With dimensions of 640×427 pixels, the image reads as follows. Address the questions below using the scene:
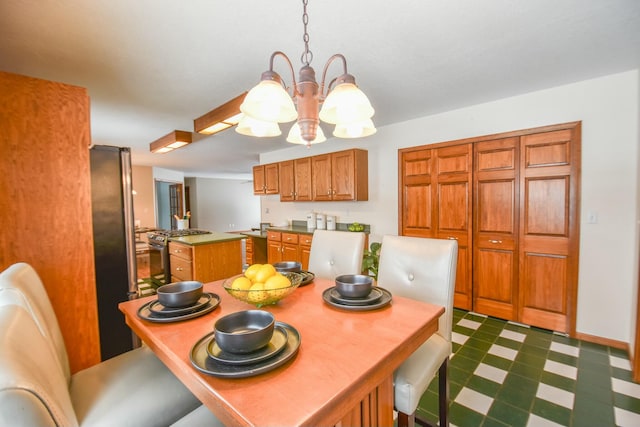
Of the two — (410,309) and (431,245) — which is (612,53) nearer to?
(431,245)

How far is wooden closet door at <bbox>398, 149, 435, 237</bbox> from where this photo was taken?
3396 mm

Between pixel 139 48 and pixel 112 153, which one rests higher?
pixel 139 48

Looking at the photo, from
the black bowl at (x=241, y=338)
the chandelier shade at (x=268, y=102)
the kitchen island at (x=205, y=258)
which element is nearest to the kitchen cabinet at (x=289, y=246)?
the kitchen island at (x=205, y=258)

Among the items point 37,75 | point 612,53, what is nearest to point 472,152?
point 612,53

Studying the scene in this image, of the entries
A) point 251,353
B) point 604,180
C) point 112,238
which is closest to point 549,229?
point 604,180

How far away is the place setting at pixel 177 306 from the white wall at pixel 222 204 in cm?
973

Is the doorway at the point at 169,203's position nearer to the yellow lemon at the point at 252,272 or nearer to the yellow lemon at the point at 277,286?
the yellow lemon at the point at 252,272

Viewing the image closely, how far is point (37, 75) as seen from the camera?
2.19m

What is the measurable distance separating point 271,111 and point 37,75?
2.30 metres

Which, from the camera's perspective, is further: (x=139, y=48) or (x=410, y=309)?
(x=139, y=48)

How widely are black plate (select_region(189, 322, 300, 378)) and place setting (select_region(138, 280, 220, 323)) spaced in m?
0.30

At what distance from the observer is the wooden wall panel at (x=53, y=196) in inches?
59.9

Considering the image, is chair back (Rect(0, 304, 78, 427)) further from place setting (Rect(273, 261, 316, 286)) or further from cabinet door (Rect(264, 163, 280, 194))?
cabinet door (Rect(264, 163, 280, 194))

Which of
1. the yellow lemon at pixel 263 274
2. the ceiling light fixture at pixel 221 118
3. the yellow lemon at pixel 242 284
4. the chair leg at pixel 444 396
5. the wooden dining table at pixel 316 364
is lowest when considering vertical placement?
the chair leg at pixel 444 396
